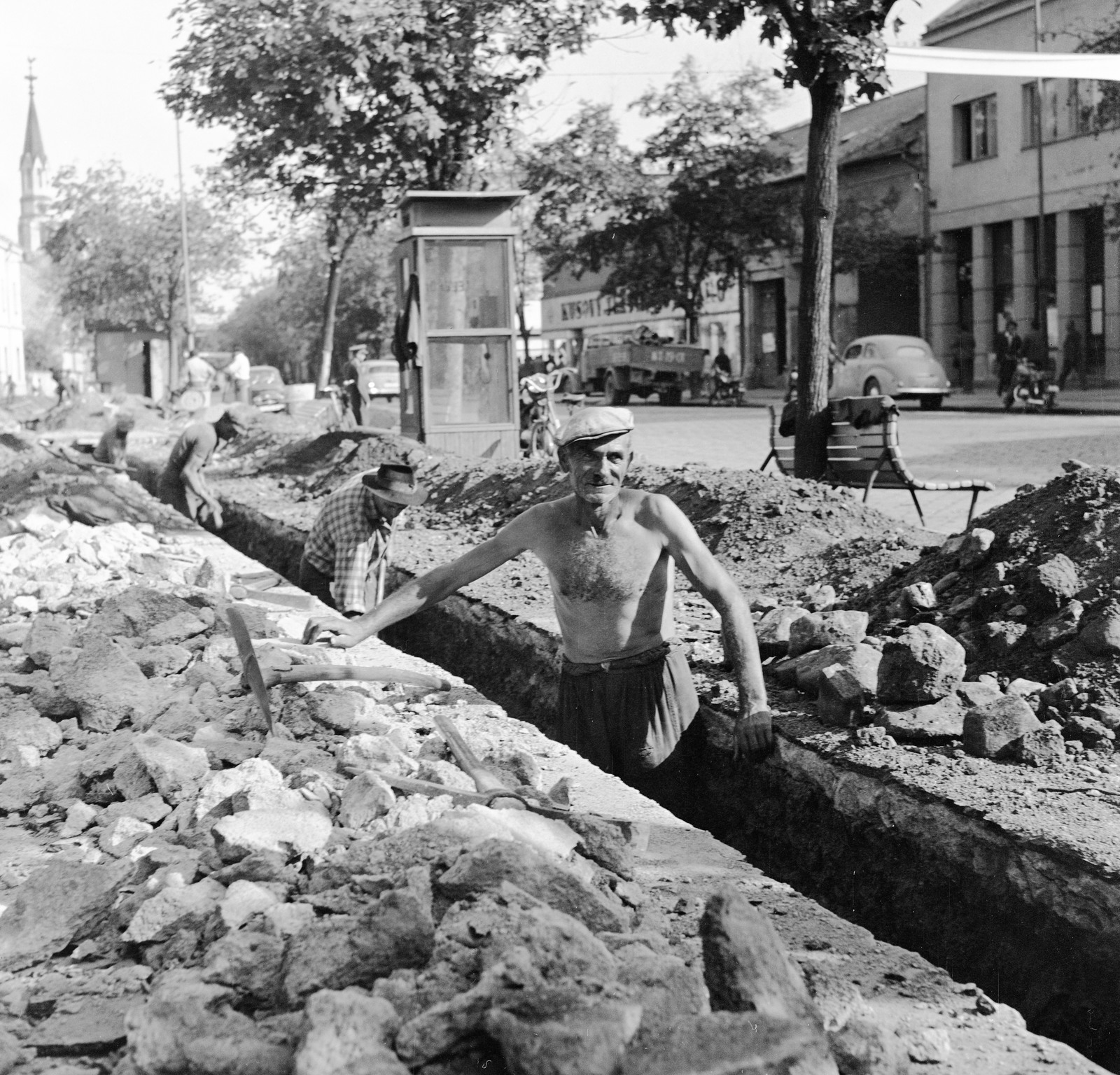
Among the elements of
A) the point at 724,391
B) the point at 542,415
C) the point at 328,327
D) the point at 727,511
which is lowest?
the point at 727,511

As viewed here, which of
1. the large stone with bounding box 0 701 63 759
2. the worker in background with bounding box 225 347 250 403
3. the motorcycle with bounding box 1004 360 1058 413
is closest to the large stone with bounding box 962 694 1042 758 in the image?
the large stone with bounding box 0 701 63 759

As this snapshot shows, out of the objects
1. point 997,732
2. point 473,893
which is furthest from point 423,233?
point 473,893

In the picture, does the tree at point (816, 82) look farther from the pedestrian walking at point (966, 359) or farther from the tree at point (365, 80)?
the pedestrian walking at point (966, 359)

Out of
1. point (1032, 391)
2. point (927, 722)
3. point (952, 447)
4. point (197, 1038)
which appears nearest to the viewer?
point (197, 1038)

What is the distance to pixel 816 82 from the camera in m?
10.2

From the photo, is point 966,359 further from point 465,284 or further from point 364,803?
point 364,803

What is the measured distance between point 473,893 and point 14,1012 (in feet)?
3.31

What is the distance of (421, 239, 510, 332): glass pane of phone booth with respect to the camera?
15195 millimetres

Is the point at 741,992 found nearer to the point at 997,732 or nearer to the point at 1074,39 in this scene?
the point at 997,732

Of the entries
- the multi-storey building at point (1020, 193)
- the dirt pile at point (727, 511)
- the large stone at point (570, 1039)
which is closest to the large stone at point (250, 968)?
the large stone at point (570, 1039)

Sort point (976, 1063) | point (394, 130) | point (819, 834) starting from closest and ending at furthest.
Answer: point (976, 1063), point (819, 834), point (394, 130)

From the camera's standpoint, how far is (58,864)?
11.8ft

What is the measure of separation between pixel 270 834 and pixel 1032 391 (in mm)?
23678

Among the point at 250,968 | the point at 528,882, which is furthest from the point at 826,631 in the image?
the point at 250,968
